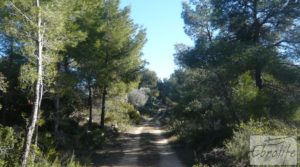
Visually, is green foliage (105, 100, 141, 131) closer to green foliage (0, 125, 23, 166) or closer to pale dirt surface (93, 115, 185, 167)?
pale dirt surface (93, 115, 185, 167)

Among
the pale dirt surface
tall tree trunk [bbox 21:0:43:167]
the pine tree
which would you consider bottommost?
the pale dirt surface

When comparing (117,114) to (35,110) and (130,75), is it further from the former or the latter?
(35,110)

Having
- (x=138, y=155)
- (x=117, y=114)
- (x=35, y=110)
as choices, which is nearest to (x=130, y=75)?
(x=117, y=114)

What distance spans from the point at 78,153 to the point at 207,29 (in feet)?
37.2

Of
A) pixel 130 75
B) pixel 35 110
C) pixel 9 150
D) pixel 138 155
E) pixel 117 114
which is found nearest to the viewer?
pixel 35 110

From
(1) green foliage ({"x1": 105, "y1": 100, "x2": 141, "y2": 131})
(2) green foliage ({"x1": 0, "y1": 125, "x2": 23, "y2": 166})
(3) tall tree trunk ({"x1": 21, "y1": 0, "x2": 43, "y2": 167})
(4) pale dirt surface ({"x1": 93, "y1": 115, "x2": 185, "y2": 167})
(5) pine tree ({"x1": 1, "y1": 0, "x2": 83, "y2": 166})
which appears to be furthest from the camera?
(1) green foliage ({"x1": 105, "y1": 100, "x2": 141, "y2": 131})

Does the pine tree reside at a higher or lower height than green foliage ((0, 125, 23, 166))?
higher

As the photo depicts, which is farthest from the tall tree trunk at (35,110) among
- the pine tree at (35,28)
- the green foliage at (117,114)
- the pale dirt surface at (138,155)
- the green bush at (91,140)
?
the green foliage at (117,114)

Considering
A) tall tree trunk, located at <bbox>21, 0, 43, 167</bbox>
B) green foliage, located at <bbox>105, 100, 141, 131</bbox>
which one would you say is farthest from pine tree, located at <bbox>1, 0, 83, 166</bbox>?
green foliage, located at <bbox>105, 100, 141, 131</bbox>

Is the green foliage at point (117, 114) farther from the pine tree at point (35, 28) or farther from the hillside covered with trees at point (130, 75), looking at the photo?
the pine tree at point (35, 28)

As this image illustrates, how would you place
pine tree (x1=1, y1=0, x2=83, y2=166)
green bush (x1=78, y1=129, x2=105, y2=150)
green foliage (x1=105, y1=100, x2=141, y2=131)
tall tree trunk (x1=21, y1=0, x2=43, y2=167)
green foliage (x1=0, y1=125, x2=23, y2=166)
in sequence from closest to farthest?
tall tree trunk (x1=21, y1=0, x2=43, y2=167) < pine tree (x1=1, y1=0, x2=83, y2=166) < green foliage (x1=0, y1=125, x2=23, y2=166) < green bush (x1=78, y1=129, x2=105, y2=150) < green foliage (x1=105, y1=100, x2=141, y2=131)

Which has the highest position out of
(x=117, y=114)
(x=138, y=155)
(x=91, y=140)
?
(x=117, y=114)

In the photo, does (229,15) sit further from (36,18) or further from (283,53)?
(36,18)

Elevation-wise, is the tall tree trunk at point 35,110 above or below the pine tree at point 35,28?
below
